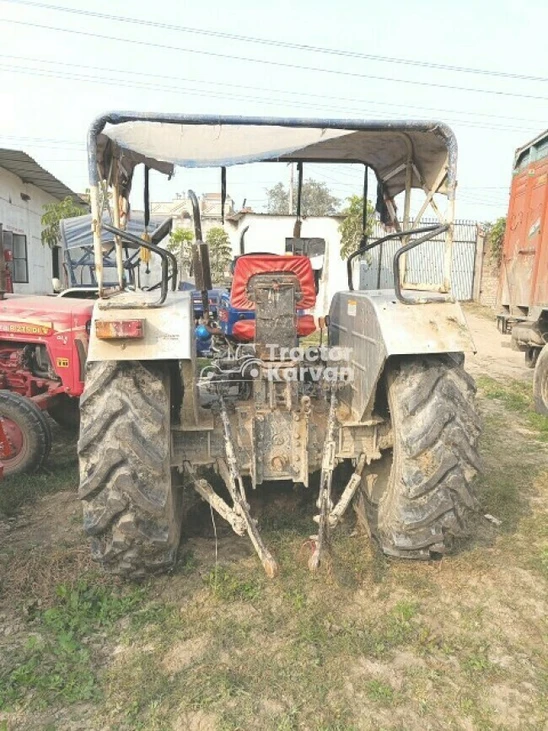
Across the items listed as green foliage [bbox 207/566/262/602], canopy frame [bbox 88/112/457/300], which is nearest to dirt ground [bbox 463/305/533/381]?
canopy frame [bbox 88/112/457/300]

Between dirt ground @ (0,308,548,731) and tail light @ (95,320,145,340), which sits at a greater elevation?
tail light @ (95,320,145,340)

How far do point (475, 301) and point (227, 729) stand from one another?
19688mm

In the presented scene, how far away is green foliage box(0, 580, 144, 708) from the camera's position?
7.93ft

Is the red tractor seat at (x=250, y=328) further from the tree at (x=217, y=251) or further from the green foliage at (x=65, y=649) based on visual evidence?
the tree at (x=217, y=251)

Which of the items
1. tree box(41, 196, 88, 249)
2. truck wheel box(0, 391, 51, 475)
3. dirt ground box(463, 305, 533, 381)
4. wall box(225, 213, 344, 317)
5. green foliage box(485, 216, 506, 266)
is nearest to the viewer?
truck wheel box(0, 391, 51, 475)

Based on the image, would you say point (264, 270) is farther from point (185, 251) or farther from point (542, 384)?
point (185, 251)

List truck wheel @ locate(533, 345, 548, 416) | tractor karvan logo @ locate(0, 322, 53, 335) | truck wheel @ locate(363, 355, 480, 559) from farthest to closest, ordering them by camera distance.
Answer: truck wheel @ locate(533, 345, 548, 416)
tractor karvan logo @ locate(0, 322, 53, 335)
truck wheel @ locate(363, 355, 480, 559)

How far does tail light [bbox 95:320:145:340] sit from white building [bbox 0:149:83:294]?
12414 millimetres

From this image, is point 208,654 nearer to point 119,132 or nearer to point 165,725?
point 165,725

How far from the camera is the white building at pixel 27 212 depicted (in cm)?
1534

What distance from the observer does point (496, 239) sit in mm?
18781

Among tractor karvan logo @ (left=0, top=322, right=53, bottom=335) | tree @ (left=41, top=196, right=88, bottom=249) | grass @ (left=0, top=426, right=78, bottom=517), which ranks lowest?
grass @ (left=0, top=426, right=78, bottom=517)

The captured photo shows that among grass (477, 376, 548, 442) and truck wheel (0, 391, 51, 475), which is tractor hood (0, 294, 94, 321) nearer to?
truck wheel (0, 391, 51, 475)

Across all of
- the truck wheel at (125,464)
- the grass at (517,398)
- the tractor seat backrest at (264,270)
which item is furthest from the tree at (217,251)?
the truck wheel at (125,464)
